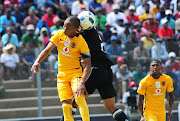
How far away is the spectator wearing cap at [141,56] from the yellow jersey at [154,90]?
3.17 m

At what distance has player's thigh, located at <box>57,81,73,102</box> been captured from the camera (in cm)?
675

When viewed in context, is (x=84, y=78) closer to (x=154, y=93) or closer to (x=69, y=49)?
(x=69, y=49)

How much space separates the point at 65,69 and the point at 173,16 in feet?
28.3

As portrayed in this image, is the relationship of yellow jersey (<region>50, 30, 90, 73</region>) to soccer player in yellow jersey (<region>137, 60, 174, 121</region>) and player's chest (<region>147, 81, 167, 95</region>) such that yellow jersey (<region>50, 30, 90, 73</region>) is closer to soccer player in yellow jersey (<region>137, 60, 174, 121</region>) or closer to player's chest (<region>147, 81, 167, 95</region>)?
soccer player in yellow jersey (<region>137, 60, 174, 121</region>)

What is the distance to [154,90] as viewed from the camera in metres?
A: 7.95

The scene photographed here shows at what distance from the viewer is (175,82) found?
1124 cm

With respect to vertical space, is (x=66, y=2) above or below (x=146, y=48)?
above

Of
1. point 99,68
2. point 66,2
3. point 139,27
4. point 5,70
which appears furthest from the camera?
point 66,2

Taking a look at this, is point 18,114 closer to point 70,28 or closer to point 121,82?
point 121,82

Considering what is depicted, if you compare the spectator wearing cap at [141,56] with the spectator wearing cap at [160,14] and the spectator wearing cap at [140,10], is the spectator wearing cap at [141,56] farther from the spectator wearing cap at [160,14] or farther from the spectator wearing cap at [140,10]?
the spectator wearing cap at [140,10]

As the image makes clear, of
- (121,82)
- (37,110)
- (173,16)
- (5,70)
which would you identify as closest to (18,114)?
(37,110)

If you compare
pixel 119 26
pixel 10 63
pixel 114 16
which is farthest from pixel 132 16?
pixel 10 63

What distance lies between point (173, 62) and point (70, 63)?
16.5ft

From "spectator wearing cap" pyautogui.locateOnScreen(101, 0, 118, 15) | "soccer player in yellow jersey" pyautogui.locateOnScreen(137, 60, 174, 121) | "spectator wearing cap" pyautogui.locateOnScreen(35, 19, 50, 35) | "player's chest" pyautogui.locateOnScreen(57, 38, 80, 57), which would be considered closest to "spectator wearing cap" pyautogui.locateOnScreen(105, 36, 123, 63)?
"spectator wearing cap" pyautogui.locateOnScreen(35, 19, 50, 35)
